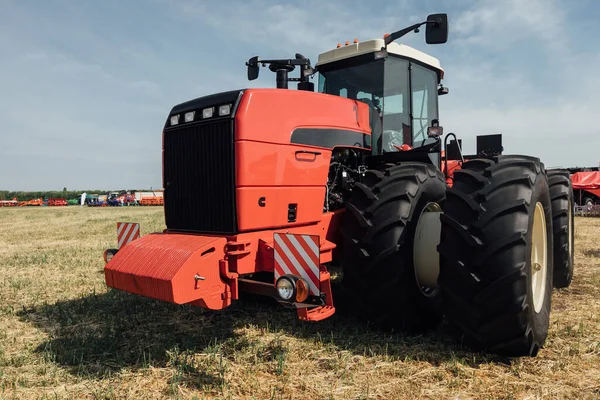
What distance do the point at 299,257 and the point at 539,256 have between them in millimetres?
2281

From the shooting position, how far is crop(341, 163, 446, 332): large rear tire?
3.59 meters

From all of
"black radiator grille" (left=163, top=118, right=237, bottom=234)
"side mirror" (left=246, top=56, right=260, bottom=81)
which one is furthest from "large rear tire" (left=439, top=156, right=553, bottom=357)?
"side mirror" (left=246, top=56, right=260, bottom=81)

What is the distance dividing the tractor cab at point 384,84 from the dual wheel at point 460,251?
0.67 metres

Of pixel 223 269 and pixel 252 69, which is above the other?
pixel 252 69

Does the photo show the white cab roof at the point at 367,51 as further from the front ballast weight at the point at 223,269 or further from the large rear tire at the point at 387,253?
the front ballast weight at the point at 223,269

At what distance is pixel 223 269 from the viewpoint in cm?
330

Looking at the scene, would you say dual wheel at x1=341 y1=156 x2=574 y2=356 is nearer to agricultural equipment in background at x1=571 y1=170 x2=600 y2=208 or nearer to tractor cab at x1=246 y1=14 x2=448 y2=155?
tractor cab at x1=246 y1=14 x2=448 y2=155

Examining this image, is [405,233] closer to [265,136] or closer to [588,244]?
[265,136]

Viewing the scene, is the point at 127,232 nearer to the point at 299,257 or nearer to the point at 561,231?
the point at 299,257

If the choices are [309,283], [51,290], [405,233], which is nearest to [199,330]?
[309,283]

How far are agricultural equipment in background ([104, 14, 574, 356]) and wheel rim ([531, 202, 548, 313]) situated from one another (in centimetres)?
1

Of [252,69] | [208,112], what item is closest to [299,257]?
[208,112]

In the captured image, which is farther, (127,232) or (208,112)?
(127,232)

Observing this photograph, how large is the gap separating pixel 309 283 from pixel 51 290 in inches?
170
